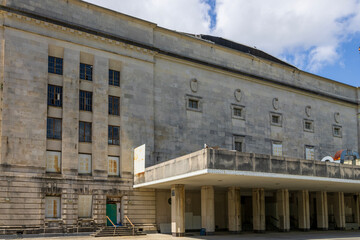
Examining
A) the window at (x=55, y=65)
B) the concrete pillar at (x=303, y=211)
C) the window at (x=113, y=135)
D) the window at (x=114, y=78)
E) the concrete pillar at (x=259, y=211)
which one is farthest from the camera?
the concrete pillar at (x=303, y=211)

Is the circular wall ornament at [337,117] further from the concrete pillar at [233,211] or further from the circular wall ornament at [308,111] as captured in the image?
the concrete pillar at [233,211]

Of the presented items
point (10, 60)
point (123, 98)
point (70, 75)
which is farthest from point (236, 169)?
point (10, 60)

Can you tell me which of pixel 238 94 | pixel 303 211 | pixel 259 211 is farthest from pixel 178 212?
pixel 238 94

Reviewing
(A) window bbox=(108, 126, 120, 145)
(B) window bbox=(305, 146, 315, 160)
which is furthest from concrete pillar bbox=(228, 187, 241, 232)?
(B) window bbox=(305, 146, 315, 160)

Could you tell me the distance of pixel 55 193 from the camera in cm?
3334

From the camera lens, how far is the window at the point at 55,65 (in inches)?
1384

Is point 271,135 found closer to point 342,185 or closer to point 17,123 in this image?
point 342,185

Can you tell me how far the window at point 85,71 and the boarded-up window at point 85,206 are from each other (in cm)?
977

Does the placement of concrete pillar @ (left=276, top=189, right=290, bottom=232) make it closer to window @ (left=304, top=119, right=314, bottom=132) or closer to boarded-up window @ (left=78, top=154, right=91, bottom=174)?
window @ (left=304, top=119, right=314, bottom=132)

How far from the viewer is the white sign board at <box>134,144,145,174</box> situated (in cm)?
3581

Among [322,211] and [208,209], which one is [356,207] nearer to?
[322,211]

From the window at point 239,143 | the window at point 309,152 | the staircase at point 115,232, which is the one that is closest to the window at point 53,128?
the staircase at point 115,232

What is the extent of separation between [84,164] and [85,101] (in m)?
5.18

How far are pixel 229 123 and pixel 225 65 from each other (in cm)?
611
